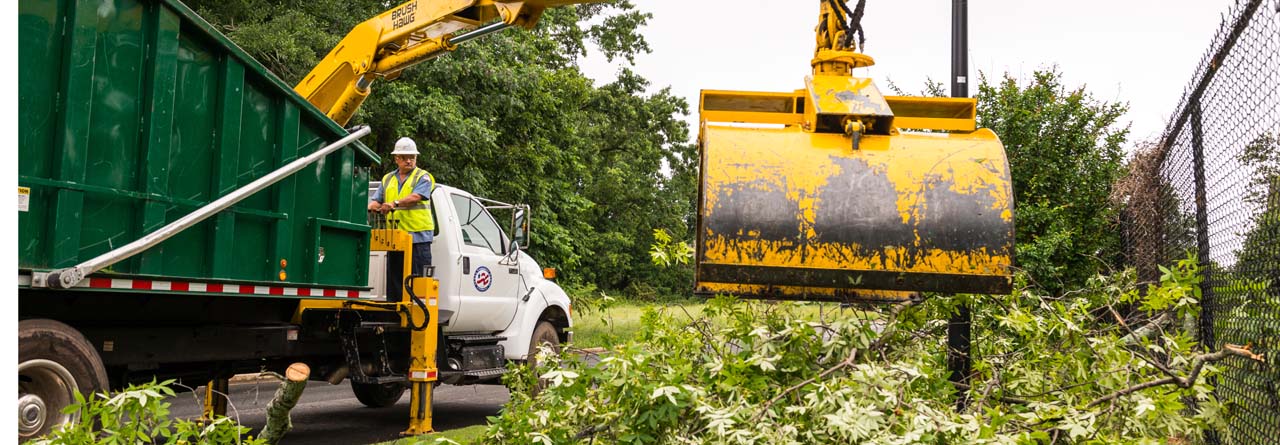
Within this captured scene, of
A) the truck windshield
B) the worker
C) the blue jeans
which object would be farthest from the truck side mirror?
the blue jeans

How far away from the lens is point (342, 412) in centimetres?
1020

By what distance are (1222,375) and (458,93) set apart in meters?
12.8

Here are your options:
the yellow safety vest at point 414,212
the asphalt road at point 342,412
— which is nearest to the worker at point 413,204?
the yellow safety vest at point 414,212

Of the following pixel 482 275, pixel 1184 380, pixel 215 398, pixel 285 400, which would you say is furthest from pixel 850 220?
pixel 215 398

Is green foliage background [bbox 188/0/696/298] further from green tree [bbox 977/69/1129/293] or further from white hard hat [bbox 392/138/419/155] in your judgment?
green tree [bbox 977/69/1129/293]

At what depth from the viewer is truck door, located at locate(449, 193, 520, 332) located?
8.98 metres

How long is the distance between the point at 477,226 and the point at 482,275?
47 cm

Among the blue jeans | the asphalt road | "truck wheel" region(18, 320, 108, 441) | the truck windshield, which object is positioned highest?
the truck windshield

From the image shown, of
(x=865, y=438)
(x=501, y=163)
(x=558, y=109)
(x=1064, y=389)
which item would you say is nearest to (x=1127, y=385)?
(x=1064, y=389)

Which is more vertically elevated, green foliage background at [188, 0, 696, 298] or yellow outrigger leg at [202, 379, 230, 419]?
green foliage background at [188, 0, 696, 298]

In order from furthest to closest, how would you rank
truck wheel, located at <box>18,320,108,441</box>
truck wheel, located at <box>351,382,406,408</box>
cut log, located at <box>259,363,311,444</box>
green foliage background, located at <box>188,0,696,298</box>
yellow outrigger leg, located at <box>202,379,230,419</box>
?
green foliage background, located at <box>188,0,696,298</box> < truck wheel, located at <box>351,382,406,408</box> < yellow outrigger leg, located at <box>202,379,230,419</box> < cut log, located at <box>259,363,311,444</box> < truck wheel, located at <box>18,320,108,441</box>

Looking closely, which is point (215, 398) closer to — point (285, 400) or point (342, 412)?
point (285, 400)

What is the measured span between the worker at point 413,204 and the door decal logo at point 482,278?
77 centimetres

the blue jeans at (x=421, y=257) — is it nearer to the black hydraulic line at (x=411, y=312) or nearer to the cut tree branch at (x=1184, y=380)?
the black hydraulic line at (x=411, y=312)
